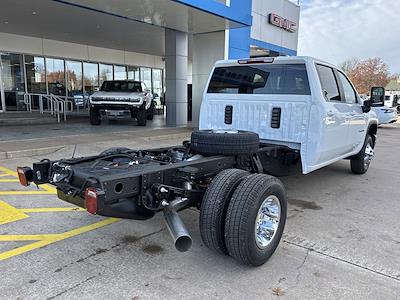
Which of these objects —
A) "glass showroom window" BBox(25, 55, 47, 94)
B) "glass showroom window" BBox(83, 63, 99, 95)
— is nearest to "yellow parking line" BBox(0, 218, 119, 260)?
"glass showroom window" BBox(25, 55, 47, 94)

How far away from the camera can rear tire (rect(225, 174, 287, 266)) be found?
305 cm

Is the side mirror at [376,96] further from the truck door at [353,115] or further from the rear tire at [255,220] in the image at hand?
the rear tire at [255,220]

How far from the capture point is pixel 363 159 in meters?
7.10

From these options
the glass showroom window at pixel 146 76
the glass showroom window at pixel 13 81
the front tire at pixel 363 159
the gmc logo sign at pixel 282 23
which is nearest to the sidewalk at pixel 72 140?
the front tire at pixel 363 159

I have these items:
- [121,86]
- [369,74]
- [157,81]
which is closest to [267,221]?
[121,86]

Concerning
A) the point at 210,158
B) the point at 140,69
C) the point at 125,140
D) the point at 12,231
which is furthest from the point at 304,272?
the point at 140,69

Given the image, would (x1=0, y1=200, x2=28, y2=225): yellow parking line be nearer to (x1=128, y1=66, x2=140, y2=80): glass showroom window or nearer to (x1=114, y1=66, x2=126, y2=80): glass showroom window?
(x1=114, y1=66, x2=126, y2=80): glass showroom window

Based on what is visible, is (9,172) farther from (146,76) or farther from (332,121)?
(146,76)

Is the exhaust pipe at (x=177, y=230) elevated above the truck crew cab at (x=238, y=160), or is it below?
below

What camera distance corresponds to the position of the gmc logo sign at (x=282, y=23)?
18252 mm

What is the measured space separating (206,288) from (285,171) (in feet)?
9.01

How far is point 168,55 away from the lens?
14133 millimetres

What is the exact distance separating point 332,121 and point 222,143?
6.76ft

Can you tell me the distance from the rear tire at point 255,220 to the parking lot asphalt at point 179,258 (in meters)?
0.20
